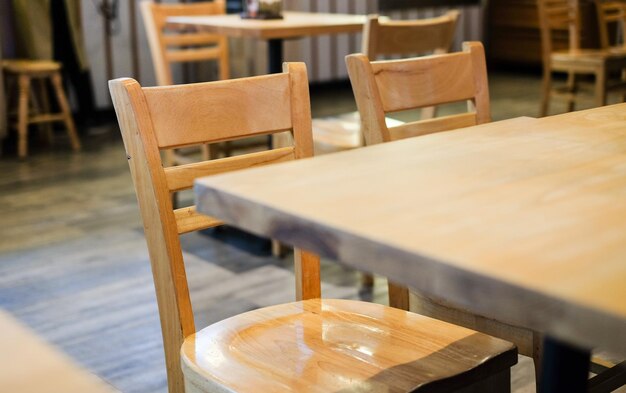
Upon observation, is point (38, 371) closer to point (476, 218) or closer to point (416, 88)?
point (476, 218)

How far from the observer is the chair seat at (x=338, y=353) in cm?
125

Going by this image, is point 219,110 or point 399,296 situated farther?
point 399,296

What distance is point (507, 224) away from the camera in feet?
2.96

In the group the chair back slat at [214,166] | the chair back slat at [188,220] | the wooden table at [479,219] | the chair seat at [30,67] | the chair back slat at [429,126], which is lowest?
the chair seat at [30,67]

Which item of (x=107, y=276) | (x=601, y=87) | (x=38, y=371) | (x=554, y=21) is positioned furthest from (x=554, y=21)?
(x=38, y=371)

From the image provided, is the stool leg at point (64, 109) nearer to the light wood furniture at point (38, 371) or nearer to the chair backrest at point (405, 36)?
the chair backrest at point (405, 36)

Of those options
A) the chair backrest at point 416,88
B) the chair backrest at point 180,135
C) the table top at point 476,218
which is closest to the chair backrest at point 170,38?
the chair backrest at point 416,88

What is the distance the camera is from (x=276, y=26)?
3.59 m

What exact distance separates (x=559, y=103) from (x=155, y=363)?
5.05m

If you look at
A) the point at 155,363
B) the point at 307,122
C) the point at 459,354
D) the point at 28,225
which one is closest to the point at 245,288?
the point at 155,363

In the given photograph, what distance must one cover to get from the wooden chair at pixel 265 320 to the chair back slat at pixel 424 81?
215 millimetres

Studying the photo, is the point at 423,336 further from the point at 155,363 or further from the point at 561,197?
the point at 155,363

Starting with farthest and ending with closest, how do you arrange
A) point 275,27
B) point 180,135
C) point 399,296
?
point 275,27, point 399,296, point 180,135

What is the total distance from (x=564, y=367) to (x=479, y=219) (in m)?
0.19
